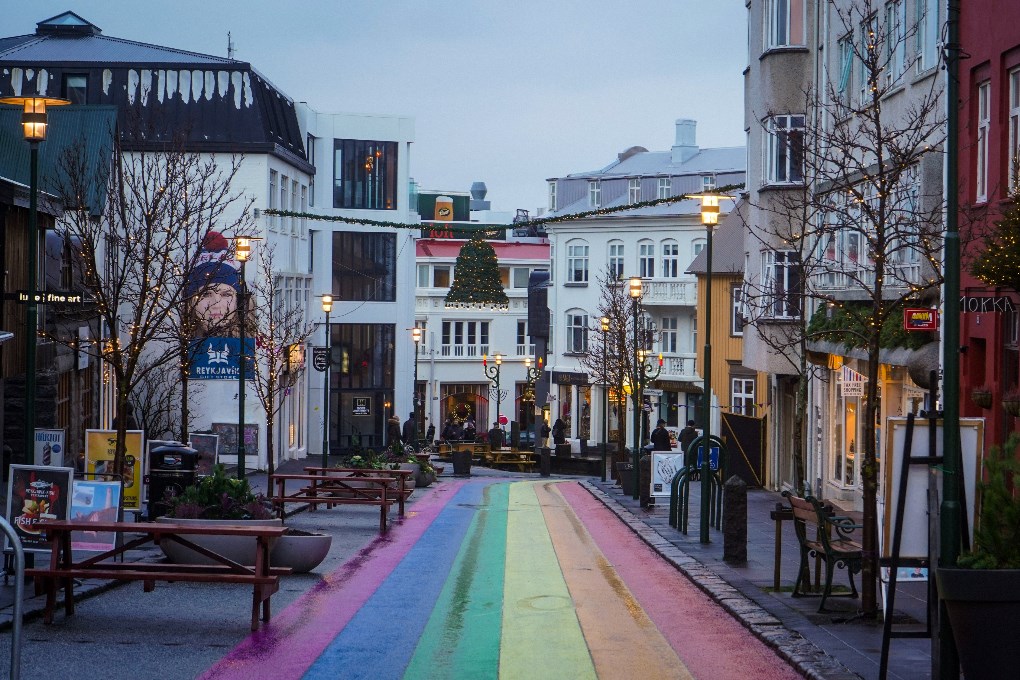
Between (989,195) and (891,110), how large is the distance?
630 centimetres

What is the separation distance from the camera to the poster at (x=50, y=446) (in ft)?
65.1

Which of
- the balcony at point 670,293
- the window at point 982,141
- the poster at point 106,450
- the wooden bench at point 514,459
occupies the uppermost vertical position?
the balcony at point 670,293

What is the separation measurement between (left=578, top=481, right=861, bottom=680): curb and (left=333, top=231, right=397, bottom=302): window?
144ft

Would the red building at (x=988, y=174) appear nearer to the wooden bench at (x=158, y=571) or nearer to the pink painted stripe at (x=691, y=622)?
the pink painted stripe at (x=691, y=622)

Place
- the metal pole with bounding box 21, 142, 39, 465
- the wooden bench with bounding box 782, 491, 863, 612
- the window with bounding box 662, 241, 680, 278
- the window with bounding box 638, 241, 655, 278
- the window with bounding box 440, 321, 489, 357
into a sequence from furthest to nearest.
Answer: the window with bounding box 440, 321, 489, 357 → the window with bounding box 638, 241, 655, 278 → the window with bounding box 662, 241, 680, 278 → the metal pole with bounding box 21, 142, 39, 465 → the wooden bench with bounding box 782, 491, 863, 612

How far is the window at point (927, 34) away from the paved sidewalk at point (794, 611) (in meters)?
7.98

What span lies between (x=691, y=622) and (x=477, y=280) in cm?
7975

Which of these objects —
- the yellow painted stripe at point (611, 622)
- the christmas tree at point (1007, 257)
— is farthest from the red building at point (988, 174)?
the yellow painted stripe at point (611, 622)

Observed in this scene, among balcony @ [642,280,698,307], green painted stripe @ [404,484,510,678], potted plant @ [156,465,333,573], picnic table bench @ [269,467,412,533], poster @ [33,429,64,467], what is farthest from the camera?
balcony @ [642,280,698,307]

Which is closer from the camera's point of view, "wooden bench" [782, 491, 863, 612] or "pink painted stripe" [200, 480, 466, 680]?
"pink painted stripe" [200, 480, 466, 680]

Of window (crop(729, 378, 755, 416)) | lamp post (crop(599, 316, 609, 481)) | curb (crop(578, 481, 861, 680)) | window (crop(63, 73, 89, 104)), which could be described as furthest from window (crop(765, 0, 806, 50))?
window (crop(63, 73, 89, 104))

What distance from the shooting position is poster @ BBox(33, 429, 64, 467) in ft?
65.1

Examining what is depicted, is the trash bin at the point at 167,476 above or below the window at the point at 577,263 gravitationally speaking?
below

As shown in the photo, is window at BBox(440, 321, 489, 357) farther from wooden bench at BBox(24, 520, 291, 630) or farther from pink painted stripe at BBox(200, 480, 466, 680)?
wooden bench at BBox(24, 520, 291, 630)
